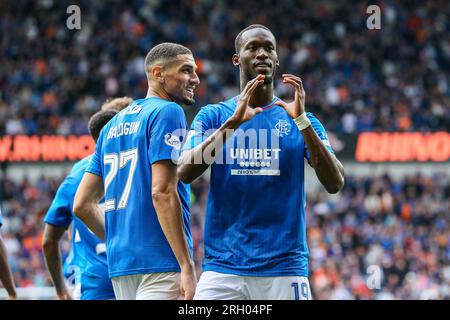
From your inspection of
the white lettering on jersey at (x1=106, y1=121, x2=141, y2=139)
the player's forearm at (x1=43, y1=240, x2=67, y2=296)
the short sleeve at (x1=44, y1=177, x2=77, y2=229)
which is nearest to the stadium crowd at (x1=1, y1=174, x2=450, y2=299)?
the player's forearm at (x1=43, y1=240, x2=67, y2=296)

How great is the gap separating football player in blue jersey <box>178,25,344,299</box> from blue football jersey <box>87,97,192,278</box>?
14 centimetres

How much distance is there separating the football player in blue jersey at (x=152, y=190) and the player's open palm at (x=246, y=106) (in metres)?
0.42

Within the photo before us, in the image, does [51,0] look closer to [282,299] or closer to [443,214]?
[443,214]

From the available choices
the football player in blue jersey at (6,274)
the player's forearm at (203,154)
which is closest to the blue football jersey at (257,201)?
the player's forearm at (203,154)

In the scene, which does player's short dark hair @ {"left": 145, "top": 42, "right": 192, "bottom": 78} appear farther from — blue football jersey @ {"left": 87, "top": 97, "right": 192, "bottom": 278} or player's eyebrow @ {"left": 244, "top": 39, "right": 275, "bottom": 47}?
player's eyebrow @ {"left": 244, "top": 39, "right": 275, "bottom": 47}

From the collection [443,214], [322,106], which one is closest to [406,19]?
[322,106]

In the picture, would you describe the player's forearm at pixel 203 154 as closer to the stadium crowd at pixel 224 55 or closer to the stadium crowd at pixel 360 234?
the stadium crowd at pixel 360 234

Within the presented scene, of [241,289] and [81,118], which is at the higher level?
[81,118]

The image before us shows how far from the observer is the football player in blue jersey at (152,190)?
447 cm

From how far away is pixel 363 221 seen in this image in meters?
21.0

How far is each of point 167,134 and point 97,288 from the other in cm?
179

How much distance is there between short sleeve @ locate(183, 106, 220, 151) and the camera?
4520 millimetres
